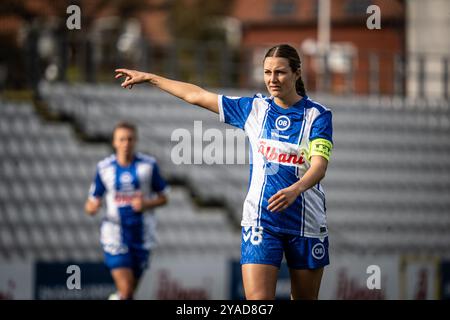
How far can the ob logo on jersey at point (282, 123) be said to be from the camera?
663 centimetres

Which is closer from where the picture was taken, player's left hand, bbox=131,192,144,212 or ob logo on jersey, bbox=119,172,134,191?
player's left hand, bbox=131,192,144,212

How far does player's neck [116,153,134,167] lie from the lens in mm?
10492

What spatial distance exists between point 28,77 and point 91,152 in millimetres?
1508

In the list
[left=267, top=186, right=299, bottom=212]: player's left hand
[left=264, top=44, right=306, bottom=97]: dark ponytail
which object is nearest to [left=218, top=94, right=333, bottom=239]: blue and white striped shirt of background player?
[left=264, top=44, right=306, bottom=97]: dark ponytail

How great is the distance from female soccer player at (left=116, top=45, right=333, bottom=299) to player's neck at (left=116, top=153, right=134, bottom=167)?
3.85 meters

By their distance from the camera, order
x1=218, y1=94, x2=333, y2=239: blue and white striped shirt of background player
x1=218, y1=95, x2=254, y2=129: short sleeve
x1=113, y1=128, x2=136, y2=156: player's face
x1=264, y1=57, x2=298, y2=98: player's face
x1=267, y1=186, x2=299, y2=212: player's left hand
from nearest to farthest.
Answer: x1=267, y1=186, x2=299, y2=212: player's left hand → x1=264, y1=57, x2=298, y2=98: player's face → x1=218, y1=94, x2=333, y2=239: blue and white striped shirt of background player → x1=218, y1=95, x2=254, y2=129: short sleeve → x1=113, y1=128, x2=136, y2=156: player's face

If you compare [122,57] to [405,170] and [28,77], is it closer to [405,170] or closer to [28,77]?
[28,77]

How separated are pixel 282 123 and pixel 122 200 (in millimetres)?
4268

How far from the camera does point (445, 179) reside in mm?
18141

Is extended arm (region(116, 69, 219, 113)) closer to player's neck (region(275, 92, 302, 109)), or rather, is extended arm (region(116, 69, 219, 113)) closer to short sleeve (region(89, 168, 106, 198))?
player's neck (region(275, 92, 302, 109))

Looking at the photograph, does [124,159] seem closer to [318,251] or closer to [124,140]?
[124,140]

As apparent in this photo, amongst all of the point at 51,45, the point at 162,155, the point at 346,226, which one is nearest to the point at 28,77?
the point at 51,45

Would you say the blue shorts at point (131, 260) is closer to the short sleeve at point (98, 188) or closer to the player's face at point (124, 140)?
the short sleeve at point (98, 188)

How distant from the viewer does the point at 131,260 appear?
10.4m
